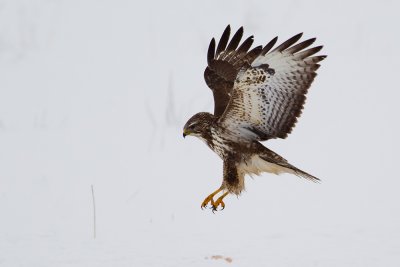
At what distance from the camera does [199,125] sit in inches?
182

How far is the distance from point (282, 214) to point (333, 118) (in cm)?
380

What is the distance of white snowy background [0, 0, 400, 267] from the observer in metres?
5.28

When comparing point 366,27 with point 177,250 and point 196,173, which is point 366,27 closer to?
point 196,173

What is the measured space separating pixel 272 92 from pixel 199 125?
0.57 metres

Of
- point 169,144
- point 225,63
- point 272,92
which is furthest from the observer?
point 169,144

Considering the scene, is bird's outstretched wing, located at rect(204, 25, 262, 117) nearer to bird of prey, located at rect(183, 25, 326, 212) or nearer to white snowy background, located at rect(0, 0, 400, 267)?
bird of prey, located at rect(183, 25, 326, 212)

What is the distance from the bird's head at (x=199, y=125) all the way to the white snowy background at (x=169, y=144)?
1.00m

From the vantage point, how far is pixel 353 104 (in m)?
10.1

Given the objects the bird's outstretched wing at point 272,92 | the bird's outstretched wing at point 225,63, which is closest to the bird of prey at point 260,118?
the bird's outstretched wing at point 272,92

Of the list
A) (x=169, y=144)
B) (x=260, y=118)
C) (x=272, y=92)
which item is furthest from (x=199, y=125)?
(x=169, y=144)

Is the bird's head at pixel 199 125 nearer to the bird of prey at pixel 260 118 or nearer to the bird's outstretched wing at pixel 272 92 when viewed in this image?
the bird of prey at pixel 260 118

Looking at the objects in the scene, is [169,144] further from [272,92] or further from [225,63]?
[272,92]

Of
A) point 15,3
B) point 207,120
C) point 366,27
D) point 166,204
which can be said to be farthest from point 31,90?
point 366,27

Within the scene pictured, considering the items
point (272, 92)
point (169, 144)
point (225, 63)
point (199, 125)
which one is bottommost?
point (169, 144)
